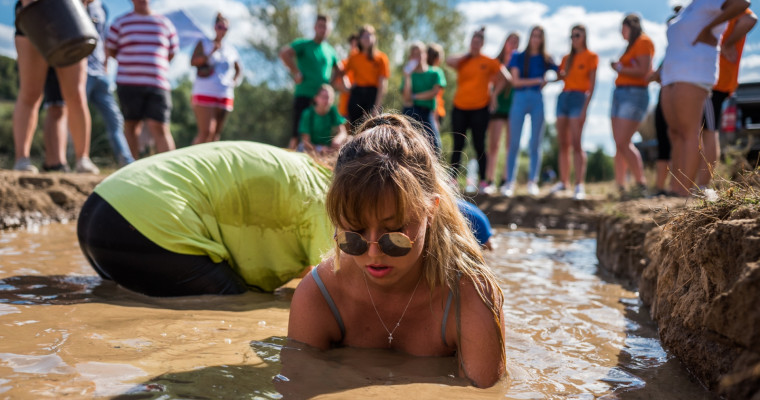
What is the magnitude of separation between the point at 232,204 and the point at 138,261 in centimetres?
53

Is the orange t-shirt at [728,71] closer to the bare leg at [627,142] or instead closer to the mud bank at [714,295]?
the bare leg at [627,142]

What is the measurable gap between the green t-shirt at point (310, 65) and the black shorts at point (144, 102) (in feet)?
5.32

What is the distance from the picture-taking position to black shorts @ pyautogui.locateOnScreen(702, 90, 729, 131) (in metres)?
4.85

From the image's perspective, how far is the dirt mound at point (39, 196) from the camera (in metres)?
5.44

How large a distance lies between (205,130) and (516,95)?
12.5ft

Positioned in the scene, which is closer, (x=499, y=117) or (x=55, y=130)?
(x=55, y=130)

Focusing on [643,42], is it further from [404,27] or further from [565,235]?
[404,27]

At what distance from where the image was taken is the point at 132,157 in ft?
22.7

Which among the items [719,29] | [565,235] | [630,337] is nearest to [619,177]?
[565,235]

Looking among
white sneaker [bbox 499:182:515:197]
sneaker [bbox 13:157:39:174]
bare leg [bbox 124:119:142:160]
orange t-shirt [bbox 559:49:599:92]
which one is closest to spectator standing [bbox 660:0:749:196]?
orange t-shirt [bbox 559:49:599:92]

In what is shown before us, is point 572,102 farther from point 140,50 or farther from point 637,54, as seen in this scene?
point 140,50

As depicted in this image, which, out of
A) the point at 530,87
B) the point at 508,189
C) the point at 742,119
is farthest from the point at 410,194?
the point at 742,119

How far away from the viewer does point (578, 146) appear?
292 inches

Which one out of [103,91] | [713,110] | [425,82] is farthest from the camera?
[425,82]
